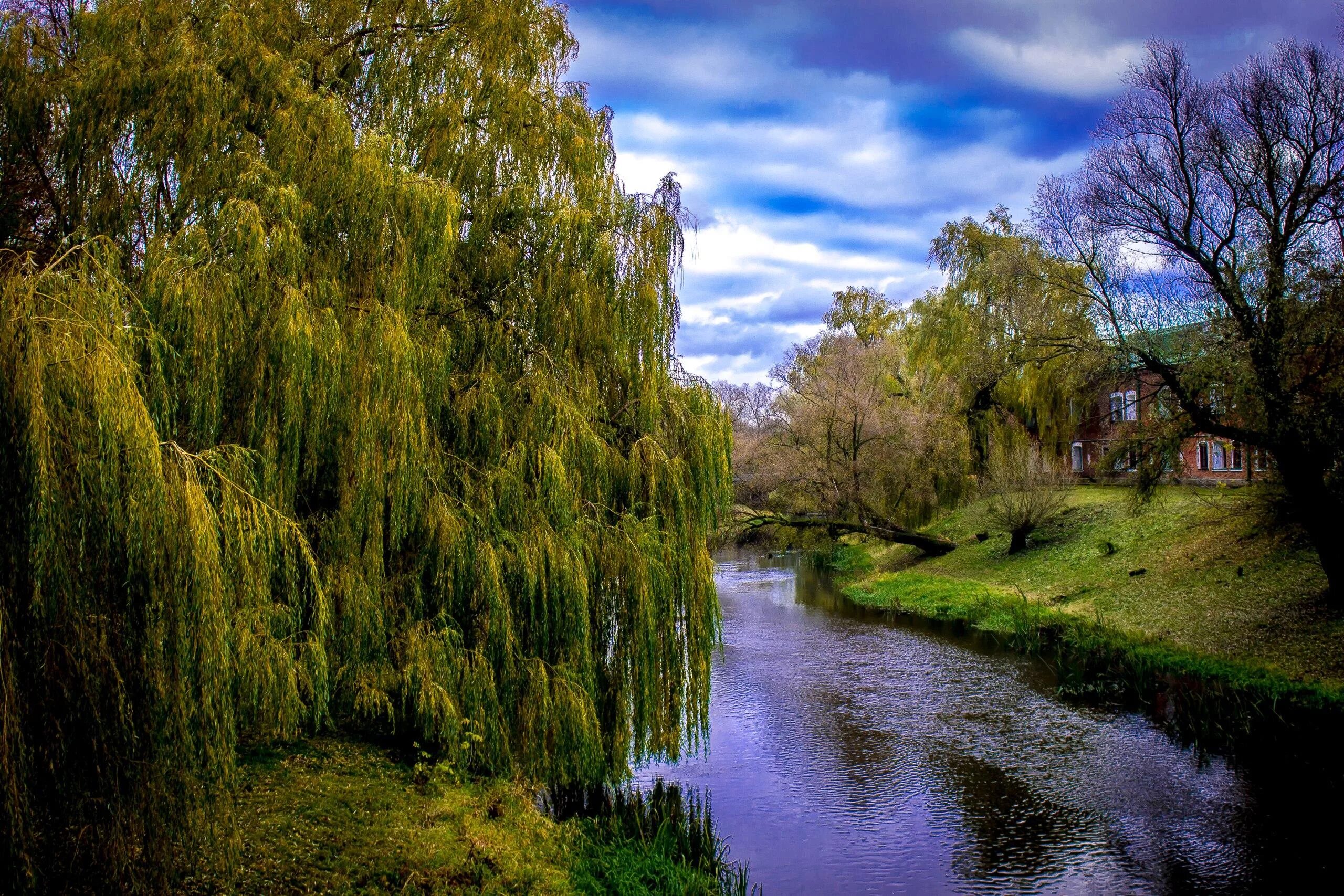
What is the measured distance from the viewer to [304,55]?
806 centimetres

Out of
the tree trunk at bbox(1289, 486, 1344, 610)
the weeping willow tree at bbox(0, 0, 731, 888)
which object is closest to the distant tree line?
the tree trunk at bbox(1289, 486, 1344, 610)

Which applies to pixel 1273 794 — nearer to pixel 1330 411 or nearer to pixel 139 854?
pixel 1330 411

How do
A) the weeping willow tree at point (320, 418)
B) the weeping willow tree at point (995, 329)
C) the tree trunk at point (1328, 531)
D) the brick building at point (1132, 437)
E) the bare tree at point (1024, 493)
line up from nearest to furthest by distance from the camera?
the weeping willow tree at point (320, 418) → the tree trunk at point (1328, 531) → the brick building at point (1132, 437) → the weeping willow tree at point (995, 329) → the bare tree at point (1024, 493)

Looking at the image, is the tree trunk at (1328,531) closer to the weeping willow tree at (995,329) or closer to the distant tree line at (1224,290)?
the distant tree line at (1224,290)

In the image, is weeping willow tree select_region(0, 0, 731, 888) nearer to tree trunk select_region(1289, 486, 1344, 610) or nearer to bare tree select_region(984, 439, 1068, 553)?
tree trunk select_region(1289, 486, 1344, 610)

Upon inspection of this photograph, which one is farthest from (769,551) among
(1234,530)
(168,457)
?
(168,457)

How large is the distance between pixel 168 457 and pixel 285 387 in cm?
148

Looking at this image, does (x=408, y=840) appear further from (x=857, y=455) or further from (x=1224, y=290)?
(x=857, y=455)

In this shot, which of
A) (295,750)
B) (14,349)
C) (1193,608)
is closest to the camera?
(14,349)

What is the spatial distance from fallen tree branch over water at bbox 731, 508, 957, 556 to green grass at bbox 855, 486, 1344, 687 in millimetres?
661

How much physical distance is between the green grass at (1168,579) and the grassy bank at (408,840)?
36.4 ft

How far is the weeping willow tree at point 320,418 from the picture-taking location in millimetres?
4262

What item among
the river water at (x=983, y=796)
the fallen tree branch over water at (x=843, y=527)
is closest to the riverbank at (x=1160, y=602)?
the fallen tree branch over water at (x=843, y=527)

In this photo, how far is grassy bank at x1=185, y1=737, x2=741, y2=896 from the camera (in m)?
5.80
